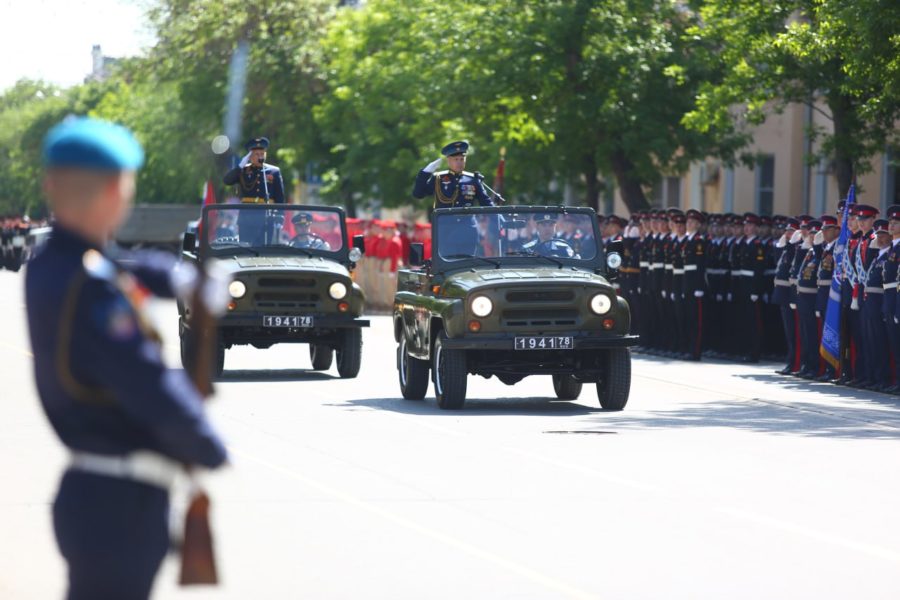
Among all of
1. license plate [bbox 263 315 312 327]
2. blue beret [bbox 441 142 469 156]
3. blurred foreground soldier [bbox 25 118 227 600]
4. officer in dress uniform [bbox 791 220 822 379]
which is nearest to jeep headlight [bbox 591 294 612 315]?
blue beret [bbox 441 142 469 156]

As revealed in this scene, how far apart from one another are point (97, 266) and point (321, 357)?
1821 cm

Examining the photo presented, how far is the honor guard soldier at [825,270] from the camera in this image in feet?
71.2

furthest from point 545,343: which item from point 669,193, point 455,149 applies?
point 669,193

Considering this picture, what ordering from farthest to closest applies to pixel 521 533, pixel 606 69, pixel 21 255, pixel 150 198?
1. pixel 150 198
2. pixel 21 255
3. pixel 606 69
4. pixel 521 533

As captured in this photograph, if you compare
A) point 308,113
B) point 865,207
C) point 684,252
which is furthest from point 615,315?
point 308,113

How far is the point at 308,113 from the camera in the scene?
56.5 meters

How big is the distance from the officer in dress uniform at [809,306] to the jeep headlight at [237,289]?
255 inches

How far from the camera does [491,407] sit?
17.4 meters

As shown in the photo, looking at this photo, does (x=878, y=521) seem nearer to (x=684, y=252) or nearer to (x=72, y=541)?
(x=72, y=541)

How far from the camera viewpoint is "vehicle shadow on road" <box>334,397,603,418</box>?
16719 mm

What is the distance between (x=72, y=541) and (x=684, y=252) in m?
21.5

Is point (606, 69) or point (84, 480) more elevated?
point (606, 69)

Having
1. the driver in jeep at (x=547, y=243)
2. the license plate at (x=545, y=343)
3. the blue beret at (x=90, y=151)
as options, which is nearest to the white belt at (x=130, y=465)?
the blue beret at (x=90, y=151)

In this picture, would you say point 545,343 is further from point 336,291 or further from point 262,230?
point 262,230
